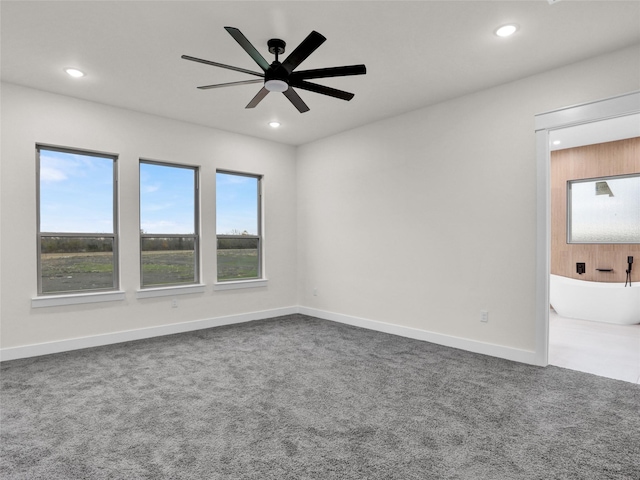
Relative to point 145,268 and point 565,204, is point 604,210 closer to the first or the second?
point 565,204

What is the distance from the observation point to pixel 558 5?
2.52 metres

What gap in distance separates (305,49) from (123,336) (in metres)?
3.89

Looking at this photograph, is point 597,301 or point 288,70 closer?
point 288,70

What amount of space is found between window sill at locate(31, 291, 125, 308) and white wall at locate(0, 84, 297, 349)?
0.06 m

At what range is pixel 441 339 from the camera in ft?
14.0

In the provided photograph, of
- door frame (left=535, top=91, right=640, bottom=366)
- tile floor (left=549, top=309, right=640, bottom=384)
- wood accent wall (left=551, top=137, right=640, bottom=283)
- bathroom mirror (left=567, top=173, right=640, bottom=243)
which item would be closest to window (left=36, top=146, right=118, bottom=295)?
door frame (left=535, top=91, right=640, bottom=366)

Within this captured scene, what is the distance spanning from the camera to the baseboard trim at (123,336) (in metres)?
3.79

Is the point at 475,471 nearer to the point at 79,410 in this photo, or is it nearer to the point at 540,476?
the point at 540,476

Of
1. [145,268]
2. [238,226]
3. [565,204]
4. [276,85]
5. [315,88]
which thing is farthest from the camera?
[565,204]

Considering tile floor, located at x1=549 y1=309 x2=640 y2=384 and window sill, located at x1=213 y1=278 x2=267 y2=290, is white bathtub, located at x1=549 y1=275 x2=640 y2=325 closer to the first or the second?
tile floor, located at x1=549 y1=309 x2=640 y2=384

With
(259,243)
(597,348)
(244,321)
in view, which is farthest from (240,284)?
(597,348)

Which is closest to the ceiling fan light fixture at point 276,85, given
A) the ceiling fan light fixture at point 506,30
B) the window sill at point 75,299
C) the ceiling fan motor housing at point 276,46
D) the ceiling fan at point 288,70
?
the ceiling fan at point 288,70

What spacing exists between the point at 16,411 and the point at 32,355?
1545 mm

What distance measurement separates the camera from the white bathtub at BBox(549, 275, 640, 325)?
5137mm
